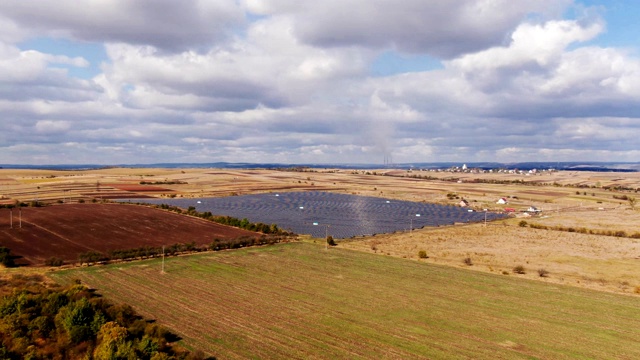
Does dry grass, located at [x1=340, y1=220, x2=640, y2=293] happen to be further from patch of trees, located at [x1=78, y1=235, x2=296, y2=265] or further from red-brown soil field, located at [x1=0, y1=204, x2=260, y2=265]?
red-brown soil field, located at [x1=0, y1=204, x2=260, y2=265]

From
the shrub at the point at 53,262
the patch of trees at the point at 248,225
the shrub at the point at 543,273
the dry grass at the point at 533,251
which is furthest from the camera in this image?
the patch of trees at the point at 248,225

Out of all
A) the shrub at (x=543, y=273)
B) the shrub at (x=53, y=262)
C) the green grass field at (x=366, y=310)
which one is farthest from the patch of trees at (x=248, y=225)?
the shrub at (x=543, y=273)

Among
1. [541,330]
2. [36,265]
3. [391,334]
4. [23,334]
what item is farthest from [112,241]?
[541,330]

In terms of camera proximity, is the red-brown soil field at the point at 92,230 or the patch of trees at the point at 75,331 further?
the red-brown soil field at the point at 92,230

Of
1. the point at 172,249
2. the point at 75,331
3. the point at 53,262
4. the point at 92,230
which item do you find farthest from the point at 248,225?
the point at 75,331

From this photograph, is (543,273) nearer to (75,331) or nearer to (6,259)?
(75,331)

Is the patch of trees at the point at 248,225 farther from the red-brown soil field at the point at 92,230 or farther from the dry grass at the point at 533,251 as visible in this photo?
the dry grass at the point at 533,251

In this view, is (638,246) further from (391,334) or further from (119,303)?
(119,303)
